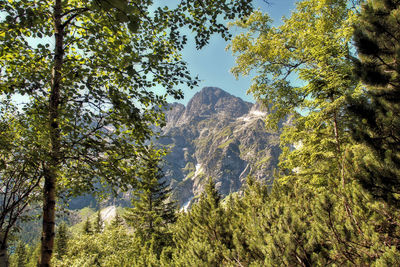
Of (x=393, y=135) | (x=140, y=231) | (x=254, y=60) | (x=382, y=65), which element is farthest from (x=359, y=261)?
(x=140, y=231)

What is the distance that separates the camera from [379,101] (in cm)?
309

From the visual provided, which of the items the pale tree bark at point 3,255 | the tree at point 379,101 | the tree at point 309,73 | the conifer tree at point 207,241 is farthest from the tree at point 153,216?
the tree at point 379,101

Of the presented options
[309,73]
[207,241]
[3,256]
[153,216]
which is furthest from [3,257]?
[153,216]

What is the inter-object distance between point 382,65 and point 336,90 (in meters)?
5.82

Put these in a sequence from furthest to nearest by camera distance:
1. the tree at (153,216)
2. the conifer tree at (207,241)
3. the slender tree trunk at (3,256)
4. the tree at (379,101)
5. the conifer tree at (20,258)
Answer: the conifer tree at (20,258) → the tree at (153,216) → the conifer tree at (207,241) → the slender tree trunk at (3,256) → the tree at (379,101)

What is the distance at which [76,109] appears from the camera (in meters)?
4.16

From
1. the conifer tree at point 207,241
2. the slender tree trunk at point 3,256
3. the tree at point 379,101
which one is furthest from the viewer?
the conifer tree at point 207,241

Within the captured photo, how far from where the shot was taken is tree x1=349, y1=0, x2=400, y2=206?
303 centimetres

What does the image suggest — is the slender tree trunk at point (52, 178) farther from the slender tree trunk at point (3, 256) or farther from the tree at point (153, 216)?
the tree at point (153, 216)

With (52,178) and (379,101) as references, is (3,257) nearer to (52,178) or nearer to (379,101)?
(52,178)

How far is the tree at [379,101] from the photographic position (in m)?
3.03

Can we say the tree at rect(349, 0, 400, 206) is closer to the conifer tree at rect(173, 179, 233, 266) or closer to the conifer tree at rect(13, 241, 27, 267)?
the conifer tree at rect(173, 179, 233, 266)

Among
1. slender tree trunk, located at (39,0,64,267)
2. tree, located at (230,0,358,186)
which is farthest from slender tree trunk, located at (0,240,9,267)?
tree, located at (230,0,358,186)

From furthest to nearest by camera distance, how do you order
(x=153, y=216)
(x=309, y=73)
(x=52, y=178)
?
(x=153, y=216)
(x=309, y=73)
(x=52, y=178)
